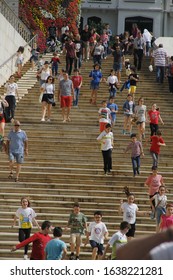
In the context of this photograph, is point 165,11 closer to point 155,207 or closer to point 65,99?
point 65,99

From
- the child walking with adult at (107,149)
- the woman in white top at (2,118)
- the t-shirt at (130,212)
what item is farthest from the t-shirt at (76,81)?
the t-shirt at (130,212)

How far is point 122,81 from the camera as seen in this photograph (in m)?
34.8

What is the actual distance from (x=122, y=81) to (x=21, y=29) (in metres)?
6.65

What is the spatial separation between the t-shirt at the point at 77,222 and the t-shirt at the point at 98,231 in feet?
1.26

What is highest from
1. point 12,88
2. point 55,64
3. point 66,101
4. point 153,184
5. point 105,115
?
point 55,64

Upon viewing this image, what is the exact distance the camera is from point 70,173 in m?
23.5

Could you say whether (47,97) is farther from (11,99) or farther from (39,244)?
(39,244)

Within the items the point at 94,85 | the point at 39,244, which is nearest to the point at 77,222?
the point at 39,244

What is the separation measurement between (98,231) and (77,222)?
2.06 ft

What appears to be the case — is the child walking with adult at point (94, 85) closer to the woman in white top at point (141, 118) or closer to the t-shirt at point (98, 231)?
the woman in white top at point (141, 118)

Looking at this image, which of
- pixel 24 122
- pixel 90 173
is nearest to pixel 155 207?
pixel 90 173

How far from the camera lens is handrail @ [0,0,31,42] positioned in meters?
36.2

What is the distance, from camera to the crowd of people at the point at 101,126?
16.7 metres

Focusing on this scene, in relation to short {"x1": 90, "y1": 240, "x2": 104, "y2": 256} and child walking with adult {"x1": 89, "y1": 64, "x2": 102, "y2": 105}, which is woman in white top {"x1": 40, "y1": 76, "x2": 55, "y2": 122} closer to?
child walking with adult {"x1": 89, "y1": 64, "x2": 102, "y2": 105}
